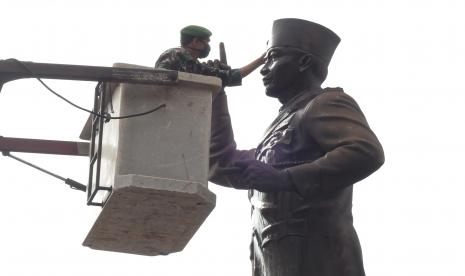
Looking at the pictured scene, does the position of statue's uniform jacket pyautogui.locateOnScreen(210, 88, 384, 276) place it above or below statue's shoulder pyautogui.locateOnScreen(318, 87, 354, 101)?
below

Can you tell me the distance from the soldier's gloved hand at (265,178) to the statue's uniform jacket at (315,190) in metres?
0.08

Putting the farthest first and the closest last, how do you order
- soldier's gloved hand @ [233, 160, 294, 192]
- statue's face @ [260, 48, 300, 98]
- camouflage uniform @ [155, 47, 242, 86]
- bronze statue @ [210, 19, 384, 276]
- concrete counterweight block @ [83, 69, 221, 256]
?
statue's face @ [260, 48, 300, 98] < camouflage uniform @ [155, 47, 242, 86] < bronze statue @ [210, 19, 384, 276] < soldier's gloved hand @ [233, 160, 294, 192] < concrete counterweight block @ [83, 69, 221, 256]

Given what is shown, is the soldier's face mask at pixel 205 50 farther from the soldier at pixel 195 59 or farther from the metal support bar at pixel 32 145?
the metal support bar at pixel 32 145

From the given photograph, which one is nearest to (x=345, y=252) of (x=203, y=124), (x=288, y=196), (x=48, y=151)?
(x=288, y=196)

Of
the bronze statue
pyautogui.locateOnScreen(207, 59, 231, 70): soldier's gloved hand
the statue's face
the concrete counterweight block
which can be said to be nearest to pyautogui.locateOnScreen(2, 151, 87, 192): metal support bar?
the concrete counterweight block

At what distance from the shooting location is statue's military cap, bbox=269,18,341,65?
444 inches

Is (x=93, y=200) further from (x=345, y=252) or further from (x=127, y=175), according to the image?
(x=345, y=252)

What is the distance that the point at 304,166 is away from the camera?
10375 millimetres

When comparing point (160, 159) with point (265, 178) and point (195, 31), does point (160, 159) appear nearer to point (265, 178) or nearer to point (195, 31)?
point (265, 178)

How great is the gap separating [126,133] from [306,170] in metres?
1.20

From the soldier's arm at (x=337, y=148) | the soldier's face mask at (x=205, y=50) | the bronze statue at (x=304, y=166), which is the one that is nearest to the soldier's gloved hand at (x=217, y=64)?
the soldier's face mask at (x=205, y=50)

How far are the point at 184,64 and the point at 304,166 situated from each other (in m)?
1.10

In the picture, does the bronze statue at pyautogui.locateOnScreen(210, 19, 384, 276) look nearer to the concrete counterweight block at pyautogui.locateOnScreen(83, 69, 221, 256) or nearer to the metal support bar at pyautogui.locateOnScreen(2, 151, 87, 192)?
the concrete counterweight block at pyautogui.locateOnScreen(83, 69, 221, 256)

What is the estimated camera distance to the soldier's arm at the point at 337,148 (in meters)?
10.4
